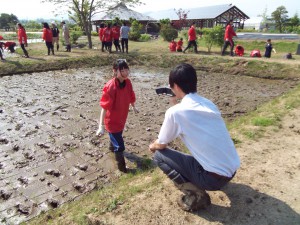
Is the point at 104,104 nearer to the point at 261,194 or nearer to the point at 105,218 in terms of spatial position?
the point at 105,218

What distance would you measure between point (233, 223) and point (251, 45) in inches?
858

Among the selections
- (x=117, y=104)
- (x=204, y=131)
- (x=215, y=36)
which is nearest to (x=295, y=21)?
(x=215, y=36)

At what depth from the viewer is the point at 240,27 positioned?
4438 centimetres

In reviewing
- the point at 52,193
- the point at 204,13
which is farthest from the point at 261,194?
the point at 204,13

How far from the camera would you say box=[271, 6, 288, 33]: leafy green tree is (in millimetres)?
44531

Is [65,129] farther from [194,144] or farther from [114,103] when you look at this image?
[194,144]

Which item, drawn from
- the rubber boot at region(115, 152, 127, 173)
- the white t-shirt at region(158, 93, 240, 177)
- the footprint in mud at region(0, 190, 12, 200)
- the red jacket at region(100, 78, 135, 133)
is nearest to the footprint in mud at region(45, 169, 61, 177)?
the footprint in mud at region(0, 190, 12, 200)

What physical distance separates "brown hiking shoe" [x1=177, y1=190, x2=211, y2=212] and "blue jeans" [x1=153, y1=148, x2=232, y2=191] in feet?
0.36

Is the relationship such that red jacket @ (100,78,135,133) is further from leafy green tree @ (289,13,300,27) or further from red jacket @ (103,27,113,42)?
leafy green tree @ (289,13,300,27)

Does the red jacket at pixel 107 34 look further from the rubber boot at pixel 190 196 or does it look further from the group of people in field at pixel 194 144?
the rubber boot at pixel 190 196

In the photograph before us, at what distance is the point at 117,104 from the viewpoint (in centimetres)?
429

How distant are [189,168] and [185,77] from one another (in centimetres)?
96

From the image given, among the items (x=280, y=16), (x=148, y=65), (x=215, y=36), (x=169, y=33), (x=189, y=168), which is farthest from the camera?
(x=280, y=16)

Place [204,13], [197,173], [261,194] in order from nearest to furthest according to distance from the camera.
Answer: [197,173], [261,194], [204,13]
